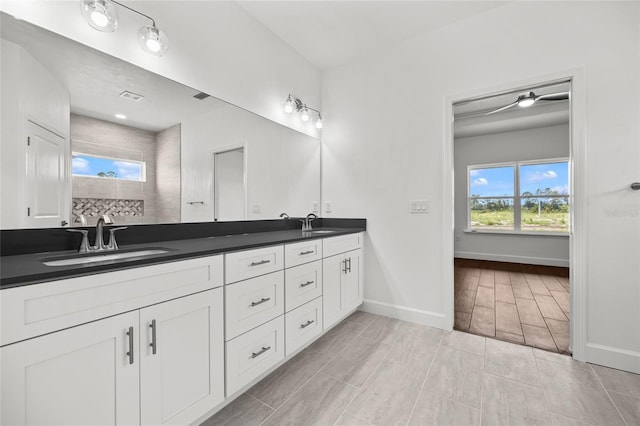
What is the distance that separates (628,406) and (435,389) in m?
0.99

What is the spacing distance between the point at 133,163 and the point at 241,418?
153cm

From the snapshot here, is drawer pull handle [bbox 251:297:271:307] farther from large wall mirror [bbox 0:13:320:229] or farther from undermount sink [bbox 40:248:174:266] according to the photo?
large wall mirror [bbox 0:13:320:229]

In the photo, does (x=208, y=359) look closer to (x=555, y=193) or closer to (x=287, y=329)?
(x=287, y=329)

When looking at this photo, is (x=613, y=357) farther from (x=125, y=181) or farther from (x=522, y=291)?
(x=125, y=181)

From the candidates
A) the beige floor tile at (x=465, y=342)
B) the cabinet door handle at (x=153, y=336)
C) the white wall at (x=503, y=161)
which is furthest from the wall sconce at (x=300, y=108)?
the white wall at (x=503, y=161)

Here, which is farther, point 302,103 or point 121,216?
point 302,103

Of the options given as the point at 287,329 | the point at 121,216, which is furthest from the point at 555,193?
the point at 121,216

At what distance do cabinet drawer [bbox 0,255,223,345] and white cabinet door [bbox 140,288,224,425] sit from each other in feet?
0.21

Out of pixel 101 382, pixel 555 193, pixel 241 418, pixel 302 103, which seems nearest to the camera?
pixel 101 382

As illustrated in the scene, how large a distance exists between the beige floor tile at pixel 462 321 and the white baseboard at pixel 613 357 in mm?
786

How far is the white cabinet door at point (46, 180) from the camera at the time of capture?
1.20 meters

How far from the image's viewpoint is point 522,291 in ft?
11.4

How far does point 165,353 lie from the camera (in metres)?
1.12

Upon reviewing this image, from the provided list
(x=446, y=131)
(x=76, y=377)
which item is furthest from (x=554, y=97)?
(x=76, y=377)
